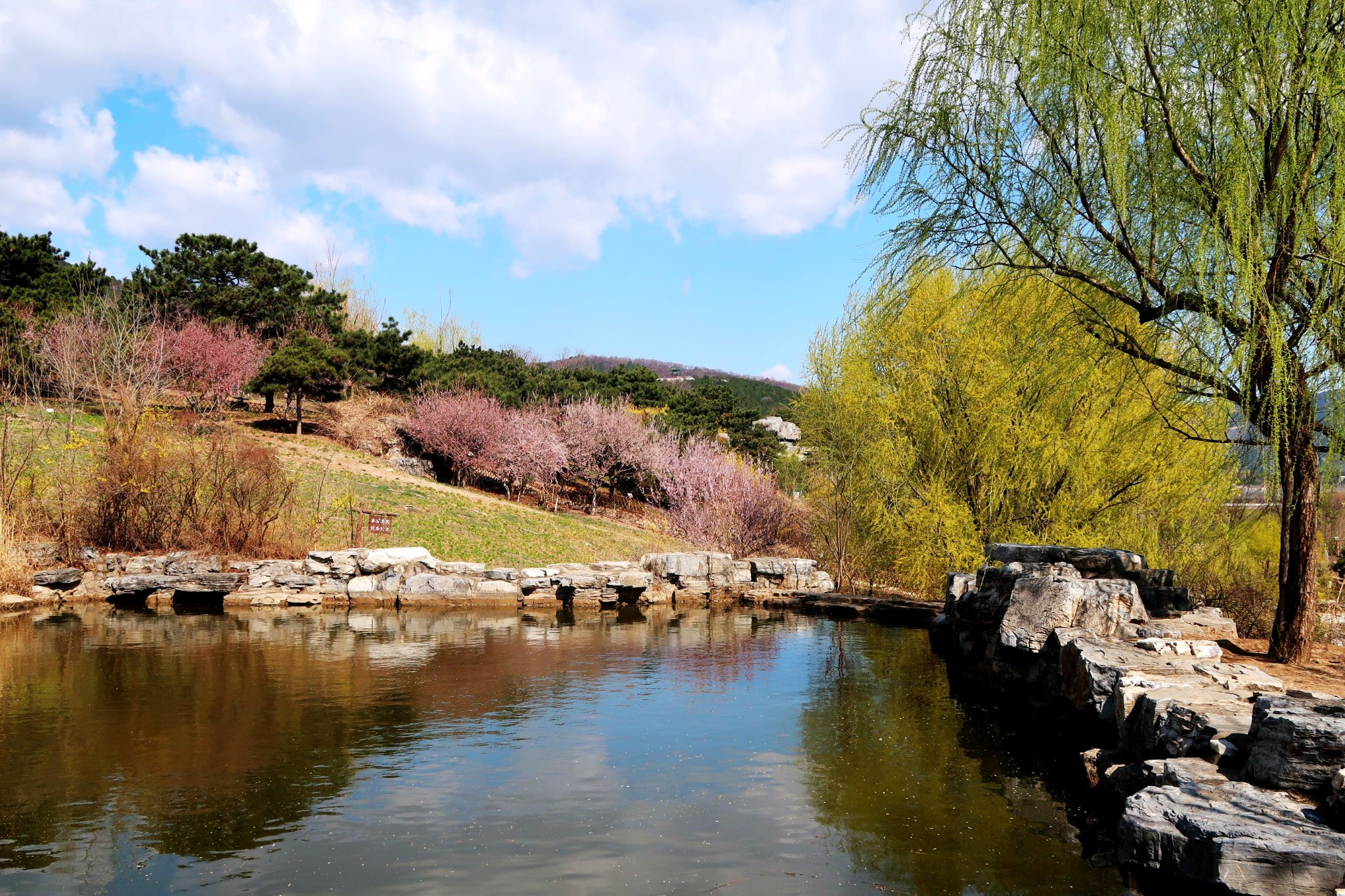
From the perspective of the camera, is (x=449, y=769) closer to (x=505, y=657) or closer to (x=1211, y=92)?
(x=505, y=657)

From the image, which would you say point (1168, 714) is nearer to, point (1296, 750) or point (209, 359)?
point (1296, 750)

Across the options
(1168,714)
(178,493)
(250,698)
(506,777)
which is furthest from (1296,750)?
(178,493)

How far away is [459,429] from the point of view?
114ft

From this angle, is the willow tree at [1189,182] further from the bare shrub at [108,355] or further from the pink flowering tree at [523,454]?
the pink flowering tree at [523,454]

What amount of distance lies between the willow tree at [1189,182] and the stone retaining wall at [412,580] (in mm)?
12036

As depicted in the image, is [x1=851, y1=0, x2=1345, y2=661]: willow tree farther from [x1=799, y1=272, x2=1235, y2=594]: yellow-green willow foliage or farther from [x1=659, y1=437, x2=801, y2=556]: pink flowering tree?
[x1=659, y1=437, x2=801, y2=556]: pink flowering tree

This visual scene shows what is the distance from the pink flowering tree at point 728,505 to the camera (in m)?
26.3

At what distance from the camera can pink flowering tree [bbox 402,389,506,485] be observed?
34625 millimetres

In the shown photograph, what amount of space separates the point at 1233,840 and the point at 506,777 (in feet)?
15.8

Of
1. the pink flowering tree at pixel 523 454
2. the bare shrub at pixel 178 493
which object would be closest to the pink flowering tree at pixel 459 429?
the pink flowering tree at pixel 523 454

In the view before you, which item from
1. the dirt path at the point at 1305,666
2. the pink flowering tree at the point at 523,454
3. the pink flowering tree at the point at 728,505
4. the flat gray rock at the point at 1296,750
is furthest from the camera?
the pink flowering tree at the point at 523,454

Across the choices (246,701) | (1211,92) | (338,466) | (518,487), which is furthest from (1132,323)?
(518,487)

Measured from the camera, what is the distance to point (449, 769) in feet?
22.9

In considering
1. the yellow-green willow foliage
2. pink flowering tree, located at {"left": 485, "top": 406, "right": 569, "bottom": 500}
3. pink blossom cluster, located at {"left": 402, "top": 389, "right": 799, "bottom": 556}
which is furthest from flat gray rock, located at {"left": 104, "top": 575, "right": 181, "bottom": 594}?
pink flowering tree, located at {"left": 485, "top": 406, "right": 569, "bottom": 500}
